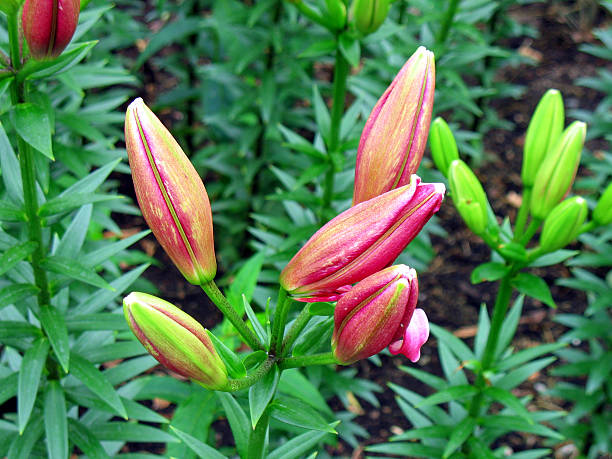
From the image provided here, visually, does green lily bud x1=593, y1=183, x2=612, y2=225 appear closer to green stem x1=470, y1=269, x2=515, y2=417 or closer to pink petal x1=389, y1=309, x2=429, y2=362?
green stem x1=470, y1=269, x2=515, y2=417

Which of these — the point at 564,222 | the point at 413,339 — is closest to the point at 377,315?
the point at 413,339

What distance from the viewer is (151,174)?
775 millimetres

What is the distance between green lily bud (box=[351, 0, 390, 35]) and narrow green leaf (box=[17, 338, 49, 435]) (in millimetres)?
894

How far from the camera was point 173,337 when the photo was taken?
2.44 feet

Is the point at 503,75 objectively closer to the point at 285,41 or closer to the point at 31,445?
the point at 285,41

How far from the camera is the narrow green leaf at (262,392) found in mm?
856

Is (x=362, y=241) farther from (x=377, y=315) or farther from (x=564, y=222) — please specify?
(x=564, y=222)

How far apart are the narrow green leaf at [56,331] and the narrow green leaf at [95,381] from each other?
82 mm

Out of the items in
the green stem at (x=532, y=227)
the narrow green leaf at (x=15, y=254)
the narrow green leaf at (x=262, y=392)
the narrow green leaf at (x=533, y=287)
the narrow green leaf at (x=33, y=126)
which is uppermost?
the narrow green leaf at (x=33, y=126)

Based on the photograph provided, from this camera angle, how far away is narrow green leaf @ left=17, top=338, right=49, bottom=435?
3.94 ft

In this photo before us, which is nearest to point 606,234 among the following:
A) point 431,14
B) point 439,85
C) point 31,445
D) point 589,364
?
point 589,364

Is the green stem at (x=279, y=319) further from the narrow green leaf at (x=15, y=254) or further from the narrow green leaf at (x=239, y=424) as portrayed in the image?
the narrow green leaf at (x=15, y=254)

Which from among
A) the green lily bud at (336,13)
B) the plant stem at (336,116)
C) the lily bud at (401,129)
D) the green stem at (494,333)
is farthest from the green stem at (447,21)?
the lily bud at (401,129)

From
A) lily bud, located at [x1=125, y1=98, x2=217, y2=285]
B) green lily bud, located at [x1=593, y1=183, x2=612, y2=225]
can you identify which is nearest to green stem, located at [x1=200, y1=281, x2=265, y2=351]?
lily bud, located at [x1=125, y1=98, x2=217, y2=285]
